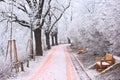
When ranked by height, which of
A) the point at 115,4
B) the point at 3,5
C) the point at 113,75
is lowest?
the point at 113,75

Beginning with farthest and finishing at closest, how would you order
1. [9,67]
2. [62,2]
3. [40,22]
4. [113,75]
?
[62,2], [40,22], [9,67], [113,75]

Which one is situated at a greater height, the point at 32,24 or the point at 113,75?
the point at 32,24

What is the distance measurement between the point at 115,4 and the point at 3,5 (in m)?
18.7

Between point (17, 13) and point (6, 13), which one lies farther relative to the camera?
point (17, 13)

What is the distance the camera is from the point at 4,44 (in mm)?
38000

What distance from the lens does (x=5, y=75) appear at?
655 inches

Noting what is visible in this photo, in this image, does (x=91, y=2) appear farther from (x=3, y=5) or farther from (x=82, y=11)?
(x=3, y=5)

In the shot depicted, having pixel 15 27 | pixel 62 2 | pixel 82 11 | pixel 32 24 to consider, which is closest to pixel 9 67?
pixel 32 24

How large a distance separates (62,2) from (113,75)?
36227mm

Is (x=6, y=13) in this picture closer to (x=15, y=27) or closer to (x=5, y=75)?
(x=15, y=27)

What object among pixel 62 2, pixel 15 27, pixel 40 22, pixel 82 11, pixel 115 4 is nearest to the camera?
pixel 115 4

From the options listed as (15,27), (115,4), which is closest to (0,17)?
(15,27)

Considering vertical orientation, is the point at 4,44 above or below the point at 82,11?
below

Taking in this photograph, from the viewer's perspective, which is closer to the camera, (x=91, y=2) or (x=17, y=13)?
(x=17, y=13)
